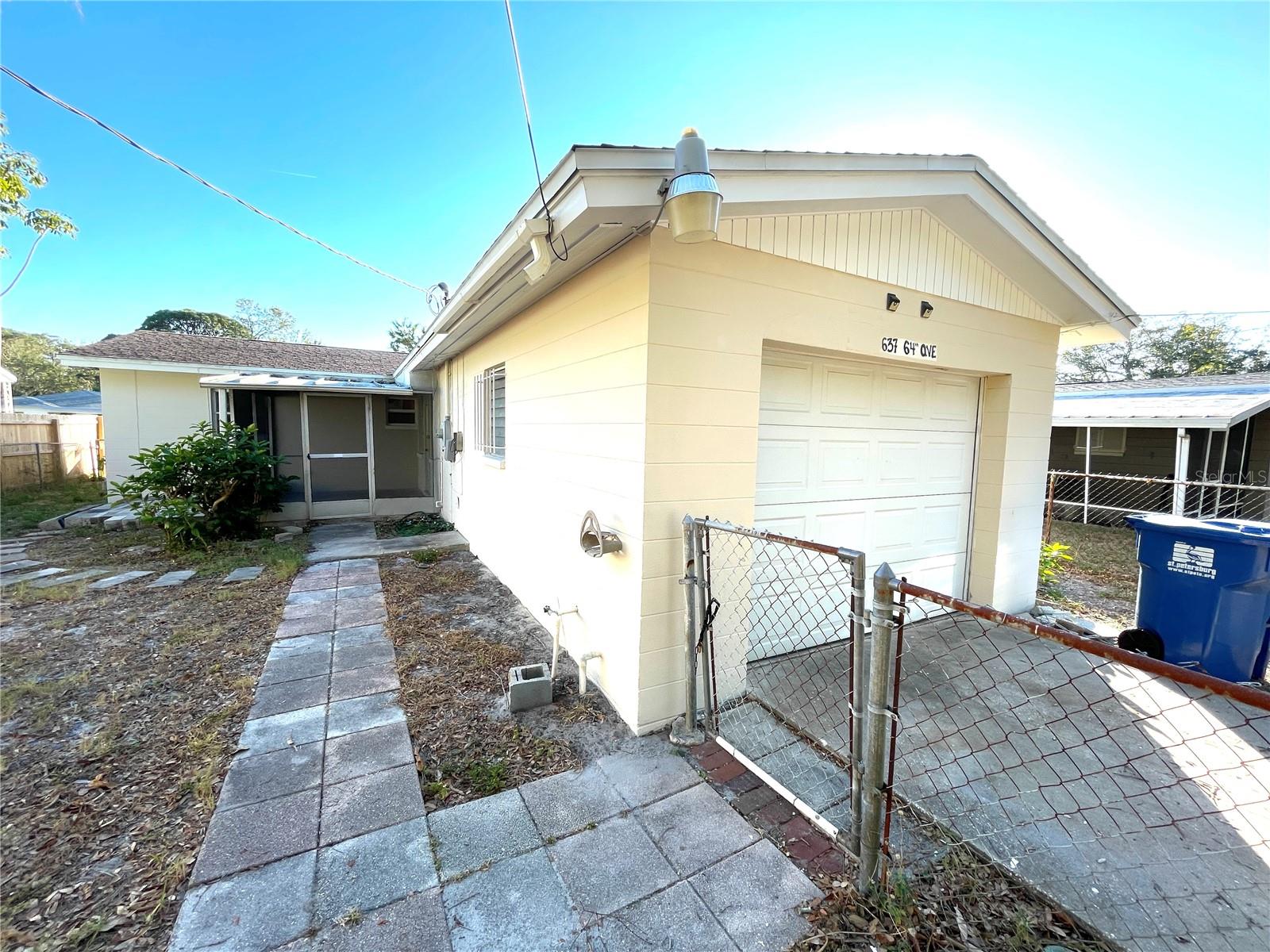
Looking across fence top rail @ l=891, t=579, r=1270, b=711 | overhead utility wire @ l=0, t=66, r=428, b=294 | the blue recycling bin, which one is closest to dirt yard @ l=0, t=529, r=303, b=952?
fence top rail @ l=891, t=579, r=1270, b=711

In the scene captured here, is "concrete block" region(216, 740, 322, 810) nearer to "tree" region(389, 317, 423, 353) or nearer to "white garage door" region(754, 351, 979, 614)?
"white garage door" region(754, 351, 979, 614)

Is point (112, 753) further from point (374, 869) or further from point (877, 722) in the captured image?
point (877, 722)

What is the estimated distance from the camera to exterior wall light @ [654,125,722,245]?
6.17ft

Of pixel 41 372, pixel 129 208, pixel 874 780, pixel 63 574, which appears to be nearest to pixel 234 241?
pixel 129 208

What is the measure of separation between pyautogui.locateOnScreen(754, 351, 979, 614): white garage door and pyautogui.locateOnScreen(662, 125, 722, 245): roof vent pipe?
1370 millimetres

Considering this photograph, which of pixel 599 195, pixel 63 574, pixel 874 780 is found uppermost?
pixel 599 195

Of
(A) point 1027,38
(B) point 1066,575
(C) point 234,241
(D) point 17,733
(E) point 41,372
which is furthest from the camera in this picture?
(E) point 41,372

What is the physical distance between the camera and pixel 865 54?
331cm

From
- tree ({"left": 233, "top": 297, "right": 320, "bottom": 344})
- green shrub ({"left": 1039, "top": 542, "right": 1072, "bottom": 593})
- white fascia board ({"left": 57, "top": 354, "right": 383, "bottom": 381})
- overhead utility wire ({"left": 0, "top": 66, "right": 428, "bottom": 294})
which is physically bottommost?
green shrub ({"left": 1039, "top": 542, "right": 1072, "bottom": 593})

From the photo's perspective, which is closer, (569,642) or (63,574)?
(569,642)

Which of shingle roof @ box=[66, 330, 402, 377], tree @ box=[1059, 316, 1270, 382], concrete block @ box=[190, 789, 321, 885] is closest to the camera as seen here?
concrete block @ box=[190, 789, 321, 885]

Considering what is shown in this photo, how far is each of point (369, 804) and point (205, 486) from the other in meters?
6.93

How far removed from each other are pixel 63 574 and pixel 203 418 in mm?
6122

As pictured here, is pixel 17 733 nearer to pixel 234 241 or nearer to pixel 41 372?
pixel 234 241
